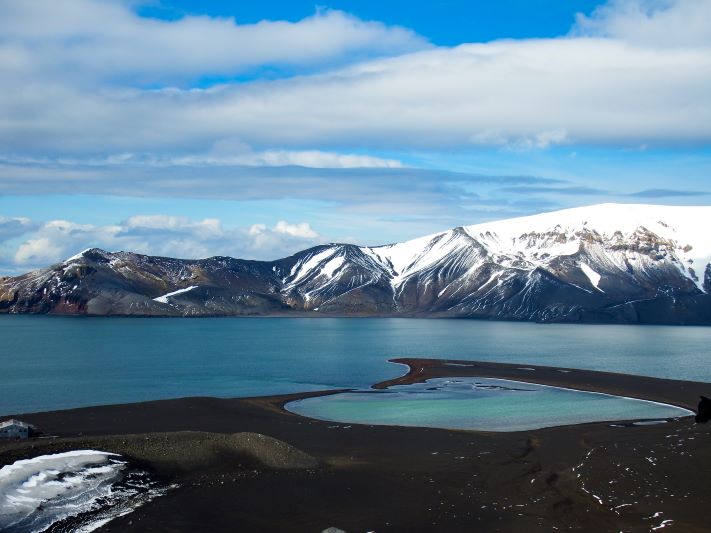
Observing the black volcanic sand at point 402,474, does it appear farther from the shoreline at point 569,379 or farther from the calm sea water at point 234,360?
the calm sea water at point 234,360

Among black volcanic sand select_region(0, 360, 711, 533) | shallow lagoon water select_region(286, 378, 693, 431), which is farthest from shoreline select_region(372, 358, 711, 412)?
black volcanic sand select_region(0, 360, 711, 533)

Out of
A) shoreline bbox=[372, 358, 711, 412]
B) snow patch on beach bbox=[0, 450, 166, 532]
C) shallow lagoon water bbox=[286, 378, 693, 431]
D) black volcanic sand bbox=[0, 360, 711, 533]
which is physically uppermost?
snow patch on beach bbox=[0, 450, 166, 532]

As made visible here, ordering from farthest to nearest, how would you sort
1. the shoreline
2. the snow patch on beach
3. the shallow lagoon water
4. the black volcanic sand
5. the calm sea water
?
the calm sea water < the shoreline < the shallow lagoon water < the black volcanic sand < the snow patch on beach

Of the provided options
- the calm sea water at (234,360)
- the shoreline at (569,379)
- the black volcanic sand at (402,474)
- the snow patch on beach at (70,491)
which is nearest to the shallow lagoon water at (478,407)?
the shoreline at (569,379)

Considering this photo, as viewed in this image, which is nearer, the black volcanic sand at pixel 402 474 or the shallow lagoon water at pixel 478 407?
the black volcanic sand at pixel 402 474

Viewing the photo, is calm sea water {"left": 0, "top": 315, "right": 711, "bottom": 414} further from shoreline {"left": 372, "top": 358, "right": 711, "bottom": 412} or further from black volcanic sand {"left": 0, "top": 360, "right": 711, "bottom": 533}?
black volcanic sand {"left": 0, "top": 360, "right": 711, "bottom": 533}

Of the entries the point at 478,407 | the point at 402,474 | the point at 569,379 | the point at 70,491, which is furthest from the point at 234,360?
the point at 70,491
